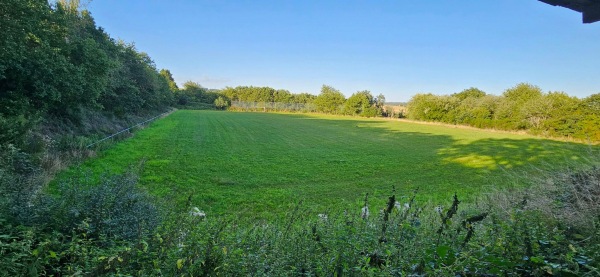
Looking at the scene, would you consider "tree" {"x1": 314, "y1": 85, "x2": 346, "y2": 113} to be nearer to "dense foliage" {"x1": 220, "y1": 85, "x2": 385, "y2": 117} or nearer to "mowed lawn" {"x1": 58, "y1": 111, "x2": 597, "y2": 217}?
"dense foliage" {"x1": 220, "y1": 85, "x2": 385, "y2": 117}

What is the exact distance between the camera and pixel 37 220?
3074 mm

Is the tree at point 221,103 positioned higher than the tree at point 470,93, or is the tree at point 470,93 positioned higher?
the tree at point 470,93

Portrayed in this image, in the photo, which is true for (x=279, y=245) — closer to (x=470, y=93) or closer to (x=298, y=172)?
(x=298, y=172)

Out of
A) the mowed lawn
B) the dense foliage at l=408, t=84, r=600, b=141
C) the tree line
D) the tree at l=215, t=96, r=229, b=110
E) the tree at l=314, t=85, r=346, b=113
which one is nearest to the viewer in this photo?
the mowed lawn

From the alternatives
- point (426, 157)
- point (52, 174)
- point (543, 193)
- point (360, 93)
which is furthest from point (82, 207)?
point (360, 93)

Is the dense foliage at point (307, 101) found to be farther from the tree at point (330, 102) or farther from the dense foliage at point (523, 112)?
the dense foliage at point (523, 112)

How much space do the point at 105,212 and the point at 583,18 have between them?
4.84 meters

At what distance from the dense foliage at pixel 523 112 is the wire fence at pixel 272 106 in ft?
107

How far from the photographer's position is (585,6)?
2.16 m

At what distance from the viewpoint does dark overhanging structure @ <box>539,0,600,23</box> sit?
6.76 feet

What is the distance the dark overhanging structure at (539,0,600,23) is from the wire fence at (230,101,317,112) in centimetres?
8480

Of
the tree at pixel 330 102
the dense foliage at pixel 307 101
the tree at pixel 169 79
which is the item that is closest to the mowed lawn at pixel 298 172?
the dense foliage at pixel 307 101

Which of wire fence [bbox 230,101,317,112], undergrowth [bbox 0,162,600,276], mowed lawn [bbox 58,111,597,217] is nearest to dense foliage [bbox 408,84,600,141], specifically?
mowed lawn [bbox 58,111,597,217]

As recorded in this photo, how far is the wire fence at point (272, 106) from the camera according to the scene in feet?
291
